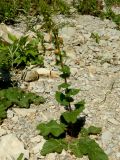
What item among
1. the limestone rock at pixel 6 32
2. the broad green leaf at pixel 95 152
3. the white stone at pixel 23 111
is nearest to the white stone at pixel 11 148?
the white stone at pixel 23 111

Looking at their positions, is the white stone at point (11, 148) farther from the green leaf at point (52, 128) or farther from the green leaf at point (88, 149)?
the green leaf at point (88, 149)

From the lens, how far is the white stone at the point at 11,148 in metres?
5.07

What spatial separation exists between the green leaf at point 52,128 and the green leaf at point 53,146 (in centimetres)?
12

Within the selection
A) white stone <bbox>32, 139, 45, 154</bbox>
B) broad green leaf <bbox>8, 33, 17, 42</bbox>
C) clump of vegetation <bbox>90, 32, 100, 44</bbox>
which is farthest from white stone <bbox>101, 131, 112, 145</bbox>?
clump of vegetation <bbox>90, 32, 100, 44</bbox>

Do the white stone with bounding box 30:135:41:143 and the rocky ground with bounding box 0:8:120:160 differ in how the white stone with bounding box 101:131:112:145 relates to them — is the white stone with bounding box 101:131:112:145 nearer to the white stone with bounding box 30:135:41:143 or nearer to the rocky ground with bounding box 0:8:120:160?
the rocky ground with bounding box 0:8:120:160

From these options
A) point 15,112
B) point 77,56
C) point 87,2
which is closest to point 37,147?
point 15,112

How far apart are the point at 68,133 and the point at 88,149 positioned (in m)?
0.50

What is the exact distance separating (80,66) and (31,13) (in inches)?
102

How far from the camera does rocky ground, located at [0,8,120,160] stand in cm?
532

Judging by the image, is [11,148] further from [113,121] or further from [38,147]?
[113,121]

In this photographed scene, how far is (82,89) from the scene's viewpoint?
6.58 metres

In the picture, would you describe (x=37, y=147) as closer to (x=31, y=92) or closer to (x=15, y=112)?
(x=15, y=112)

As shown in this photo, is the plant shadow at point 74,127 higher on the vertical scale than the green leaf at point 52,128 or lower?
lower

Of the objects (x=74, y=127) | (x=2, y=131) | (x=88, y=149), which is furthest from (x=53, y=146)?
(x=2, y=131)
